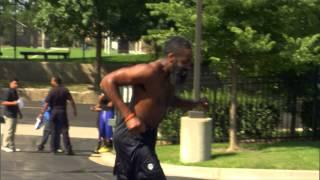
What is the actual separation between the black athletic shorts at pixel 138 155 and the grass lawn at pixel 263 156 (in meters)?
5.83

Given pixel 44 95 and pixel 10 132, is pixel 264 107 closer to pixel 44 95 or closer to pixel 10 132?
pixel 10 132

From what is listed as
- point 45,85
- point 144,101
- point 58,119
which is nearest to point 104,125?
point 58,119

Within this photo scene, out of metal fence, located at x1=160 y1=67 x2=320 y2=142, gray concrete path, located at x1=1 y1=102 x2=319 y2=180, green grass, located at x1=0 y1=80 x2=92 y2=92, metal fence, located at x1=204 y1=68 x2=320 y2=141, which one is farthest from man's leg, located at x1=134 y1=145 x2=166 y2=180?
green grass, located at x1=0 y1=80 x2=92 y2=92

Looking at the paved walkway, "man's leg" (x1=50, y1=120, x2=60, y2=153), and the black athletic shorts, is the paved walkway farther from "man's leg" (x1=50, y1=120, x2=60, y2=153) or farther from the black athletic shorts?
the black athletic shorts

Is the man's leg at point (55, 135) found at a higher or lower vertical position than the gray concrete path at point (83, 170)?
higher

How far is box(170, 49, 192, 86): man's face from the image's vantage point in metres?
4.92

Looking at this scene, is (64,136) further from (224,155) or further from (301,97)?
(301,97)

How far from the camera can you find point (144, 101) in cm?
495

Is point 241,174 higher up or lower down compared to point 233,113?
lower down

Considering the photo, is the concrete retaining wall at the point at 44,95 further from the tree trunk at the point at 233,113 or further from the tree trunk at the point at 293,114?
the tree trunk at the point at 233,113

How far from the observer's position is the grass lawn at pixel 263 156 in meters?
10.8

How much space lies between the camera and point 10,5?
102ft

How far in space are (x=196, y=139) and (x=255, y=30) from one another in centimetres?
237

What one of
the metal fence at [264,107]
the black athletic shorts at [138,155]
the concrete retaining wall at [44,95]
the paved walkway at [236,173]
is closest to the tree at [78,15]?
the concrete retaining wall at [44,95]
